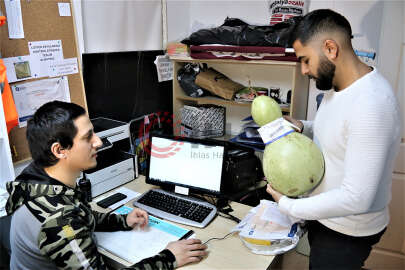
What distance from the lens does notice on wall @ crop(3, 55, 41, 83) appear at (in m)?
1.68

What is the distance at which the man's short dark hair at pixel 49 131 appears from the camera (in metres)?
1.12

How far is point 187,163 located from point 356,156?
2.94 ft

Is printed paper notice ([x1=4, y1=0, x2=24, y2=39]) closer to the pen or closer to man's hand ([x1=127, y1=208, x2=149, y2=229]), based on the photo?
man's hand ([x1=127, y1=208, x2=149, y2=229])

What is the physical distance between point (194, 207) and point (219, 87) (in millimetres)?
1080

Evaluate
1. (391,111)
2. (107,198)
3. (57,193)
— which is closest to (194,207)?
(107,198)

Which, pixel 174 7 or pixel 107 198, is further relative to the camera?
pixel 174 7

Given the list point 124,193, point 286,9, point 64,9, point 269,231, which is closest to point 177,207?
point 124,193

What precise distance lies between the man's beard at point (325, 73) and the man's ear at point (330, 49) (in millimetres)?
17

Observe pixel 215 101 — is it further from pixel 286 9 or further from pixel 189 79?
pixel 286 9

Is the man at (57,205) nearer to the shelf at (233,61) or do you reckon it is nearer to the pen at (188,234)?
the pen at (188,234)

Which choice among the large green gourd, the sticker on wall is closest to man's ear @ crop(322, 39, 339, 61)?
the large green gourd

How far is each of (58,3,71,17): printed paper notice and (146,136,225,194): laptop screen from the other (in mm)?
892

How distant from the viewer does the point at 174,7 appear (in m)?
2.67

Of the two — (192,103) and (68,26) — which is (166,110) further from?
(68,26)
